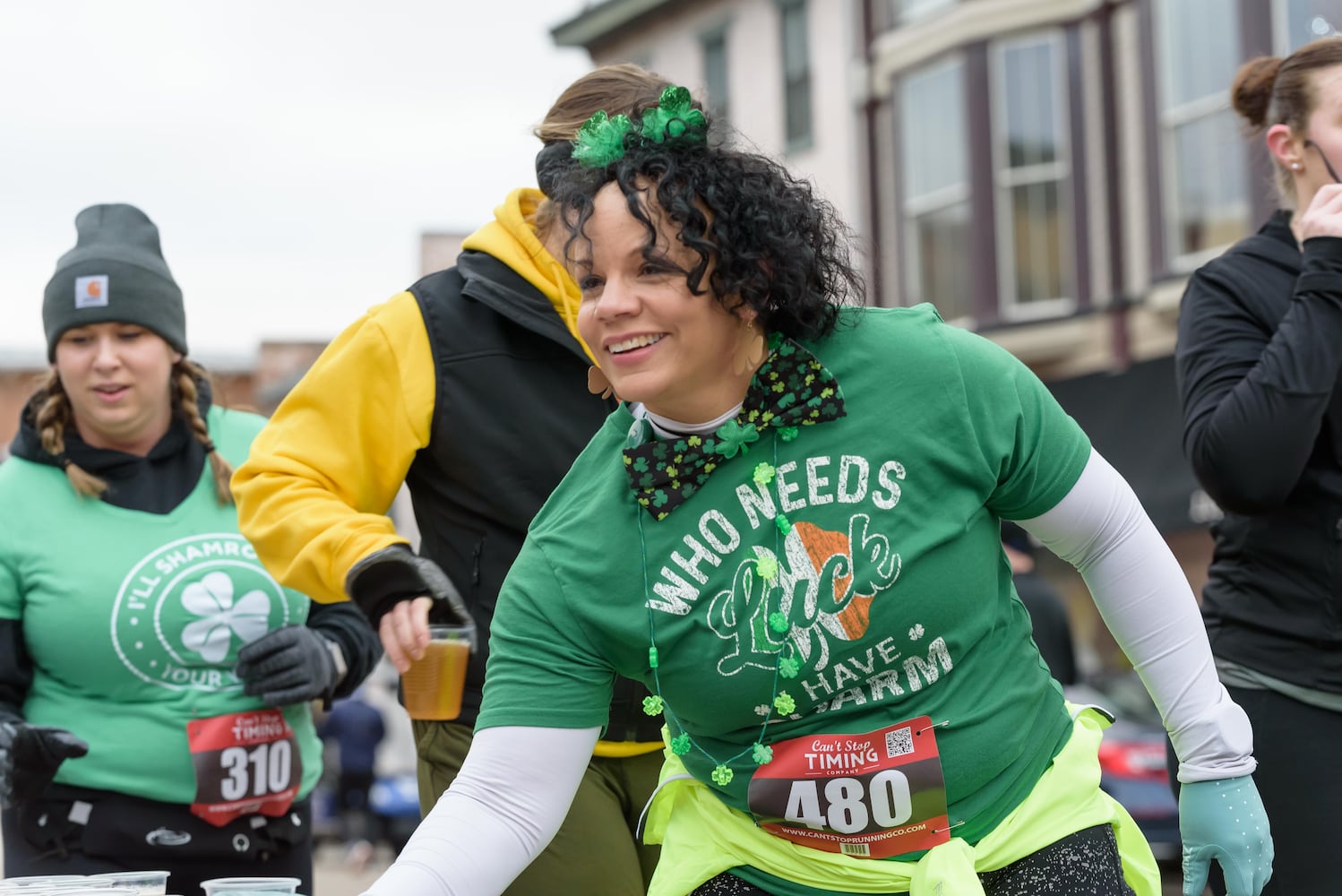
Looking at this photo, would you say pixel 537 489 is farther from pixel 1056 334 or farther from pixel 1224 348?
pixel 1056 334

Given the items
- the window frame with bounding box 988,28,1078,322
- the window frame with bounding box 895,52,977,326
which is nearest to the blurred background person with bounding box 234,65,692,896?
the window frame with bounding box 988,28,1078,322

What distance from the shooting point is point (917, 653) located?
2.36 m

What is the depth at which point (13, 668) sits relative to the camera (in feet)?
13.2

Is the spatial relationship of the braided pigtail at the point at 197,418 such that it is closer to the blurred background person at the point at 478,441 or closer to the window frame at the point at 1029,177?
the blurred background person at the point at 478,441

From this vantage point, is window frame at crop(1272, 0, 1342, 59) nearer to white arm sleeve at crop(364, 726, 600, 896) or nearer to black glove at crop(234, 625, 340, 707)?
black glove at crop(234, 625, 340, 707)

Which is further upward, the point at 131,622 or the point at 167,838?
the point at 131,622

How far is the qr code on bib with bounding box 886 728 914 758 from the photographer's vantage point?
2.35m

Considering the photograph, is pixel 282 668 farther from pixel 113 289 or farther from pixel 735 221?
pixel 735 221

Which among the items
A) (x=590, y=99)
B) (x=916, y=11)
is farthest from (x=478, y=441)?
(x=916, y=11)

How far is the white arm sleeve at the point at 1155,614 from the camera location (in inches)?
98.7

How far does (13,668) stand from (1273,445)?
282cm

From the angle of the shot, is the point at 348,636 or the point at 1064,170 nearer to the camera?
the point at 348,636

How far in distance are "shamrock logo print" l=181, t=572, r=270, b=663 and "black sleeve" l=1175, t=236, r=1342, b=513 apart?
217cm

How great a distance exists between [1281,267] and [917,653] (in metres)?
1.40
